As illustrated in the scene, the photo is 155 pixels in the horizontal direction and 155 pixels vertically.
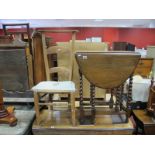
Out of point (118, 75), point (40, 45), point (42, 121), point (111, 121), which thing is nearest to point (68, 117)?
point (42, 121)

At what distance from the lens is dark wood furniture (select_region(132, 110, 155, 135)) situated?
2.02 meters

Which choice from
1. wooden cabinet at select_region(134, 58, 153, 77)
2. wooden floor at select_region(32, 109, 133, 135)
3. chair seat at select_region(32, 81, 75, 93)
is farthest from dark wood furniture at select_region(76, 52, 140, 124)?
wooden cabinet at select_region(134, 58, 153, 77)

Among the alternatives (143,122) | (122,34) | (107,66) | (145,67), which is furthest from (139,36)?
(107,66)

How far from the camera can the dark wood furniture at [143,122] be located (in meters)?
2.02

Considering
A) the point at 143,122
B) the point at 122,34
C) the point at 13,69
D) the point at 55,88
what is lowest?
the point at 143,122

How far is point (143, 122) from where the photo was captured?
204 cm

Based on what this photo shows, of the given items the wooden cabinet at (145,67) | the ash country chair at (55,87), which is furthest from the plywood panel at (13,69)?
the wooden cabinet at (145,67)

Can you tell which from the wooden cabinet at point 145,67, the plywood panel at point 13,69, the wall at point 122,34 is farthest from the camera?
the wall at point 122,34

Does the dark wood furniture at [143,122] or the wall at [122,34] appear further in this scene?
the wall at [122,34]

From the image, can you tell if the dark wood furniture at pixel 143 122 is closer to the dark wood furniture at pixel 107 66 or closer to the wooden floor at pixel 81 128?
the wooden floor at pixel 81 128

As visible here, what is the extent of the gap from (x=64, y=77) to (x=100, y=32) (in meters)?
5.46

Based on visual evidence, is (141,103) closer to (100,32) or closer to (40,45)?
(40,45)

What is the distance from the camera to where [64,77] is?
2486 mm

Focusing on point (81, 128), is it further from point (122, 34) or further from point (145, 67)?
point (122, 34)
